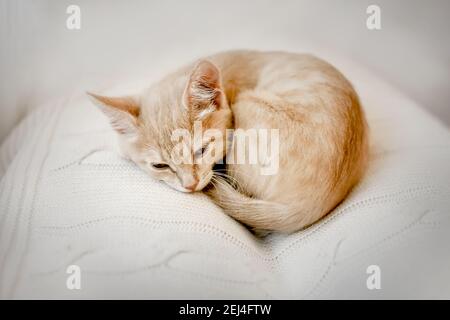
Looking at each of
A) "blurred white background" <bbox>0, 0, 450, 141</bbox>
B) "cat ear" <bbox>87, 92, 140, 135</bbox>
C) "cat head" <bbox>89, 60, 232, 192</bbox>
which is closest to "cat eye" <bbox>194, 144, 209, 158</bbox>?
"cat head" <bbox>89, 60, 232, 192</bbox>

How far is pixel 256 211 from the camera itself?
1038mm

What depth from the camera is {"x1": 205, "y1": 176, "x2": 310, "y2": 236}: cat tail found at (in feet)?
3.36

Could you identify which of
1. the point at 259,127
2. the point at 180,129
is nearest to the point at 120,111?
the point at 180,129

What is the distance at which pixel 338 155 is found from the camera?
3.39 ft

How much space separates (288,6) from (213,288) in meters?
0.83

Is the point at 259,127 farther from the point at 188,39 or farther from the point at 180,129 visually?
the point at 188,39

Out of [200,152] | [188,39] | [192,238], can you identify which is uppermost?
[188,39]

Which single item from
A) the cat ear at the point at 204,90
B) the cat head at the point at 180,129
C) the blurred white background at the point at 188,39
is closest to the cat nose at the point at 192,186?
the cat head at the point at 180,129

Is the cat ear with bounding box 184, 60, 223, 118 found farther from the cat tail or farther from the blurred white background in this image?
the blurred white background

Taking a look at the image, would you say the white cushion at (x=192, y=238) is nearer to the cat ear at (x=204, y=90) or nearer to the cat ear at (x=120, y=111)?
the cat ear at (x=120, y=111)

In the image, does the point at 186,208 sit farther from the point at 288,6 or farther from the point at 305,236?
the point at 288,6

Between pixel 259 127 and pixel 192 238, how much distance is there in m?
0.30

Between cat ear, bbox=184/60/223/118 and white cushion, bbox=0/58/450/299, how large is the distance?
0.67 ft
